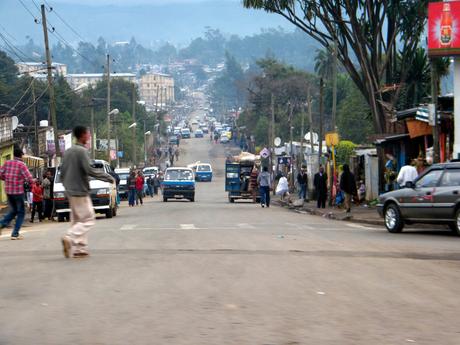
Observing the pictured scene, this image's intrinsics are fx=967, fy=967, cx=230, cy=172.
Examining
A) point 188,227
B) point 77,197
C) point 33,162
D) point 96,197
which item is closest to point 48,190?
point 96,197

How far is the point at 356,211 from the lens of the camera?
35.1 metres

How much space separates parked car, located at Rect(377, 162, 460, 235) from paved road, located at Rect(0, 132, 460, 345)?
11.8 feet

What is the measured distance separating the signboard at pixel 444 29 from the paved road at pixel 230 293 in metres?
14.1

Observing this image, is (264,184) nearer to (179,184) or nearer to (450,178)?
(179,184)

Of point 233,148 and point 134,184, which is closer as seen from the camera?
point 134,184

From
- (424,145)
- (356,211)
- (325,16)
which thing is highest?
(325,16)

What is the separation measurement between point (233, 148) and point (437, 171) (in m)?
133

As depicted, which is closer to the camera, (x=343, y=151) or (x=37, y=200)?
(x=37, y=200)

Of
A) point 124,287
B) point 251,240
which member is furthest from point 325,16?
point 124,287

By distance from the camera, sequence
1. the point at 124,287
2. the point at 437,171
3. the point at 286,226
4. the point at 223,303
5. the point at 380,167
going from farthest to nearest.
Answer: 1. the point at 380,167
2. the point at 286,226
3. the point at 437,171
4. the point at 124,287
5. the point at 223,303

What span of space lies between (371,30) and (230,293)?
31666mm

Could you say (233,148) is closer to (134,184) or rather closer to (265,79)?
(265,79)

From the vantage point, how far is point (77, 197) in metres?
14.8

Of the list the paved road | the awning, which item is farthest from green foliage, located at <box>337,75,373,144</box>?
the paved road
